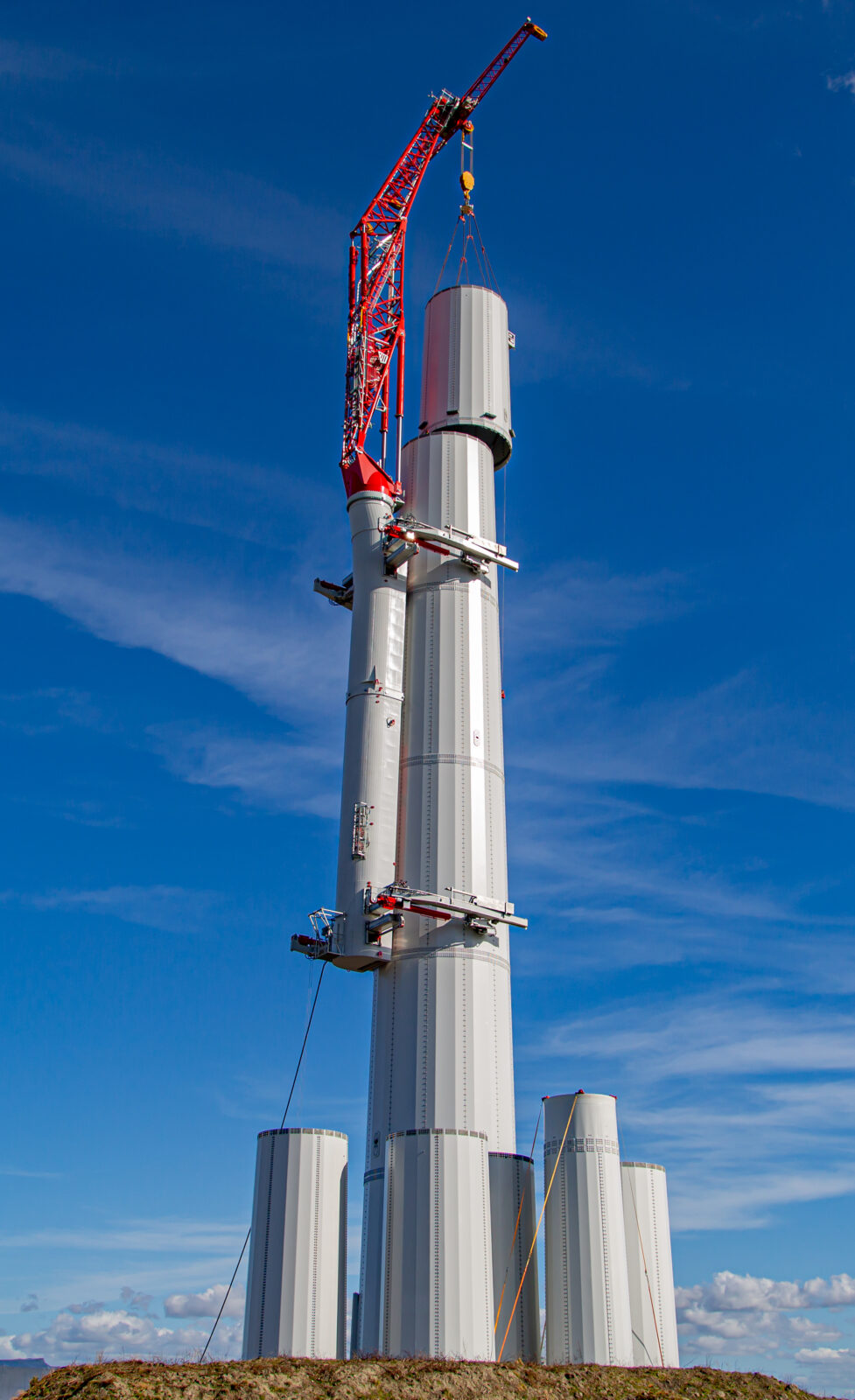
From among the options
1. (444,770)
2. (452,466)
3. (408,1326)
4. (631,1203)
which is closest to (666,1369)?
(631,1203)

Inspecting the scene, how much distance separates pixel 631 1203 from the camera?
124 ft

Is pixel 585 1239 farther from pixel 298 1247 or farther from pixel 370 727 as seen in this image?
pixel 370 727

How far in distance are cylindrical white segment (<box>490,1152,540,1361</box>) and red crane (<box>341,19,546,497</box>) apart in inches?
902

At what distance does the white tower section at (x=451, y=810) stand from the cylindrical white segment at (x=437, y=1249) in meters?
0.56

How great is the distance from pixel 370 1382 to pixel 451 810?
17.0 metres

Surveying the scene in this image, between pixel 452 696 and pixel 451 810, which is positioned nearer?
pixel 451 810

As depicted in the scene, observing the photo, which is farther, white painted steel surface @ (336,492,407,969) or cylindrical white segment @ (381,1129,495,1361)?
white painted steel surface @ (336,492,407,969)

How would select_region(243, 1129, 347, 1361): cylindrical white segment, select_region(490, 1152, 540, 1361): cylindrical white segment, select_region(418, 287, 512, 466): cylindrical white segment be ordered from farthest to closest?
select_region(418, 287, 512, 466): cylindrical white segment, select_region(490, 1152, 540, 1361): cylindrical white segment, select_region(243, 1129, 347, 1361): cylindrical white segment

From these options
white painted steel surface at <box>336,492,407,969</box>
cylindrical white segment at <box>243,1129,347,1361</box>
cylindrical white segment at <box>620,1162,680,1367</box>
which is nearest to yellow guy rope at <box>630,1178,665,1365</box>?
cylindrical white segment at <box>620,1162,680,1367</box>

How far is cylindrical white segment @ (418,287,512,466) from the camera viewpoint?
47062 mm

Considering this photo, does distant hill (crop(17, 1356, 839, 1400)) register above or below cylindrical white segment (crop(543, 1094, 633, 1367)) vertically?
below

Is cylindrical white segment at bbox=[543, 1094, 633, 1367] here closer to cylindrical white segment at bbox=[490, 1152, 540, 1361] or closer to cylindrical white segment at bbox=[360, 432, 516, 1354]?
cylindrical white segment at bbox=[490, 1152, 540, 1361]

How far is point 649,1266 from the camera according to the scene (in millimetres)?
37219

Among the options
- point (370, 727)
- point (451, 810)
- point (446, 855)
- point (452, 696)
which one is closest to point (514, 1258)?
point (446, 855)
